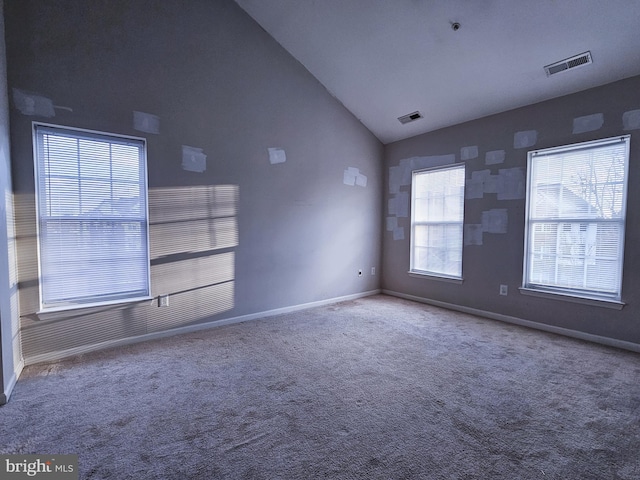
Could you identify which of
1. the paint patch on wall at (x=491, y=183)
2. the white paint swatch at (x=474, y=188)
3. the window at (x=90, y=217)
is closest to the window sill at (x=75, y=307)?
the window at (x=90, y=217)

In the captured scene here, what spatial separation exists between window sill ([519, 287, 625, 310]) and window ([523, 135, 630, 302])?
1.4 inches

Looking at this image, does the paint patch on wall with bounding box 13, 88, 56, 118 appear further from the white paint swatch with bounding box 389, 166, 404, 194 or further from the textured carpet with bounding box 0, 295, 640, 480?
the white paint swatch with bounding box 389, 166, 404, 194

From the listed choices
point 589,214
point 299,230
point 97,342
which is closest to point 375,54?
point 299,230

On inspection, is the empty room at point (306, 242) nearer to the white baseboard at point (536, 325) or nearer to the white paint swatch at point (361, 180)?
the white baseboard at point (536, 325)

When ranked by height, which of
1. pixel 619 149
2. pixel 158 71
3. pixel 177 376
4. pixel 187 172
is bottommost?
pixel 177 376

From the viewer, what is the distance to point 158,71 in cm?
302

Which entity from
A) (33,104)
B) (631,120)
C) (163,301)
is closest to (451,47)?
(631,120)

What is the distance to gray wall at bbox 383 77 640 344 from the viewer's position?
2.89m

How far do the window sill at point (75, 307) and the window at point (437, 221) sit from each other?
372 centimetres

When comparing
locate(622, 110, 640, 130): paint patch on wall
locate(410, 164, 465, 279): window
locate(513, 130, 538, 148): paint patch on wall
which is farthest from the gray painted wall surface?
locate(622, 110, 640, 130): paint patch on wall

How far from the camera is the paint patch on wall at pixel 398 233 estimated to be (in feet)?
16.1

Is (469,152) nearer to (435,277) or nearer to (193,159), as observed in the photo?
(435,277)

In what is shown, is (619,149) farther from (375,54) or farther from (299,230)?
(299,230)

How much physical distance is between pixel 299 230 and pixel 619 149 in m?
3.47
